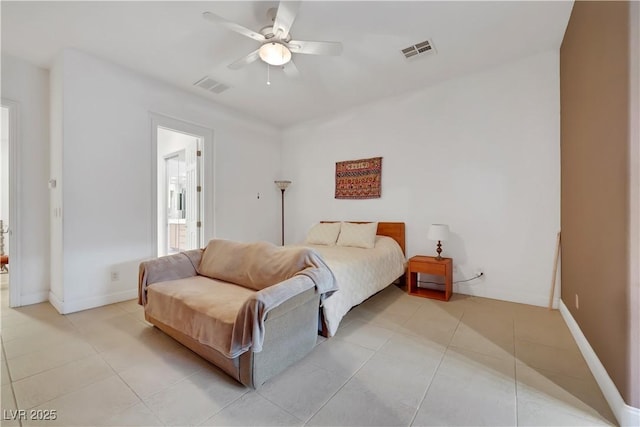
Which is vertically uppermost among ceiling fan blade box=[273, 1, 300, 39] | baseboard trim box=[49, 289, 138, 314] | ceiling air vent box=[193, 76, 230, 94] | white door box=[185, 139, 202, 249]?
ceiling air vent box=[193, 76, 230, 94]

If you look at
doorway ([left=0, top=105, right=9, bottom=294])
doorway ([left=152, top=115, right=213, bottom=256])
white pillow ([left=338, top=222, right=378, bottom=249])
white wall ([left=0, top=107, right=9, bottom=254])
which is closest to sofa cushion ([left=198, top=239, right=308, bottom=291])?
doorway ([left=152, top=115, right=213, bottom=256])

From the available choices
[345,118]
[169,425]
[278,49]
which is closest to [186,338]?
[169,425]

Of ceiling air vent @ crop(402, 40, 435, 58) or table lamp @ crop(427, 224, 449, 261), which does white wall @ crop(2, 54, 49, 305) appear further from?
table lamp @ crop(427, 224, 449, 261)

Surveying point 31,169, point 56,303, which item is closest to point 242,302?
point 56,303

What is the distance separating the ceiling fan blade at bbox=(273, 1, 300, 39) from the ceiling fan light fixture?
10 cm

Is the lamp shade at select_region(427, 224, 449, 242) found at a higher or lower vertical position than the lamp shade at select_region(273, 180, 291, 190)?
lower

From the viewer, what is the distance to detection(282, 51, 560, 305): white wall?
9.43 ft

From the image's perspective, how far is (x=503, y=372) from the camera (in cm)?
173

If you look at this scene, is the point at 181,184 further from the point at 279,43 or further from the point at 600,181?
the point at 600,181

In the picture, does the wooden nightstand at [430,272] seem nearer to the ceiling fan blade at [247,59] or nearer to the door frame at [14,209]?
the ceiling fan blade at [247,59]

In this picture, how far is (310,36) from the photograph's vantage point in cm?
251

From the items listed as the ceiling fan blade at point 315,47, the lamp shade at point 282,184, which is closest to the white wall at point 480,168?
the lamp shade at point 282,184

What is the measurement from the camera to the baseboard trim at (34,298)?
292 centimetres

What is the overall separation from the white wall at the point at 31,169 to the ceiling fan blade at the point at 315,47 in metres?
3.09
